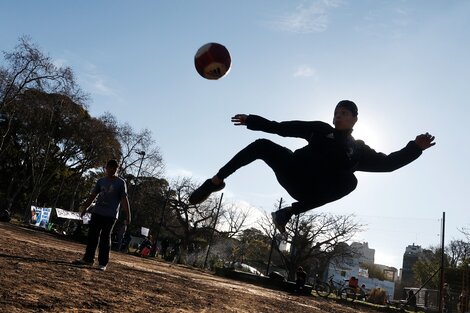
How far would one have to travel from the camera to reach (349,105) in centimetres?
414

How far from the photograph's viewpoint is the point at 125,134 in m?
38.8

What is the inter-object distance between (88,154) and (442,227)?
29183 mm

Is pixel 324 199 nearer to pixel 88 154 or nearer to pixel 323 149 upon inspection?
pixel 323 149

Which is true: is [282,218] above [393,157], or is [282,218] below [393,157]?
below

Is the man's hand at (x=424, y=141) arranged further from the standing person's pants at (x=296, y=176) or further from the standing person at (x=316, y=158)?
the standing person's pants at (x=296, y=176)

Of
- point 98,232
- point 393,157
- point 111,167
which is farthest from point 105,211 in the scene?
point 393,157

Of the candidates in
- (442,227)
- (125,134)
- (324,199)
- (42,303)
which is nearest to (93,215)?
(42,303)

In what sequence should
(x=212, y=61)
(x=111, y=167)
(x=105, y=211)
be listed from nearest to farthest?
1. (x=212, y=61)
2. (x=105, y=211)
3. (x=111, y=167)

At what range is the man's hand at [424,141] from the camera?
4301 mm

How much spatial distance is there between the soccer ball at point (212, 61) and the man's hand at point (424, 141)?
2.29 m

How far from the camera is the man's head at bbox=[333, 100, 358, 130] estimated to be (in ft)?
13.3

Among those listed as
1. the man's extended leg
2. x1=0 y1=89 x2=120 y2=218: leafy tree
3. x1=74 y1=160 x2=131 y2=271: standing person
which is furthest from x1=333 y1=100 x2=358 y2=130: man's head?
x1=0 y1=89 x2=120 y2=218: leafy tree

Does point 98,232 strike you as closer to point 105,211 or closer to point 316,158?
point 105,211

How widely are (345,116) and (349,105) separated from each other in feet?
0.49
